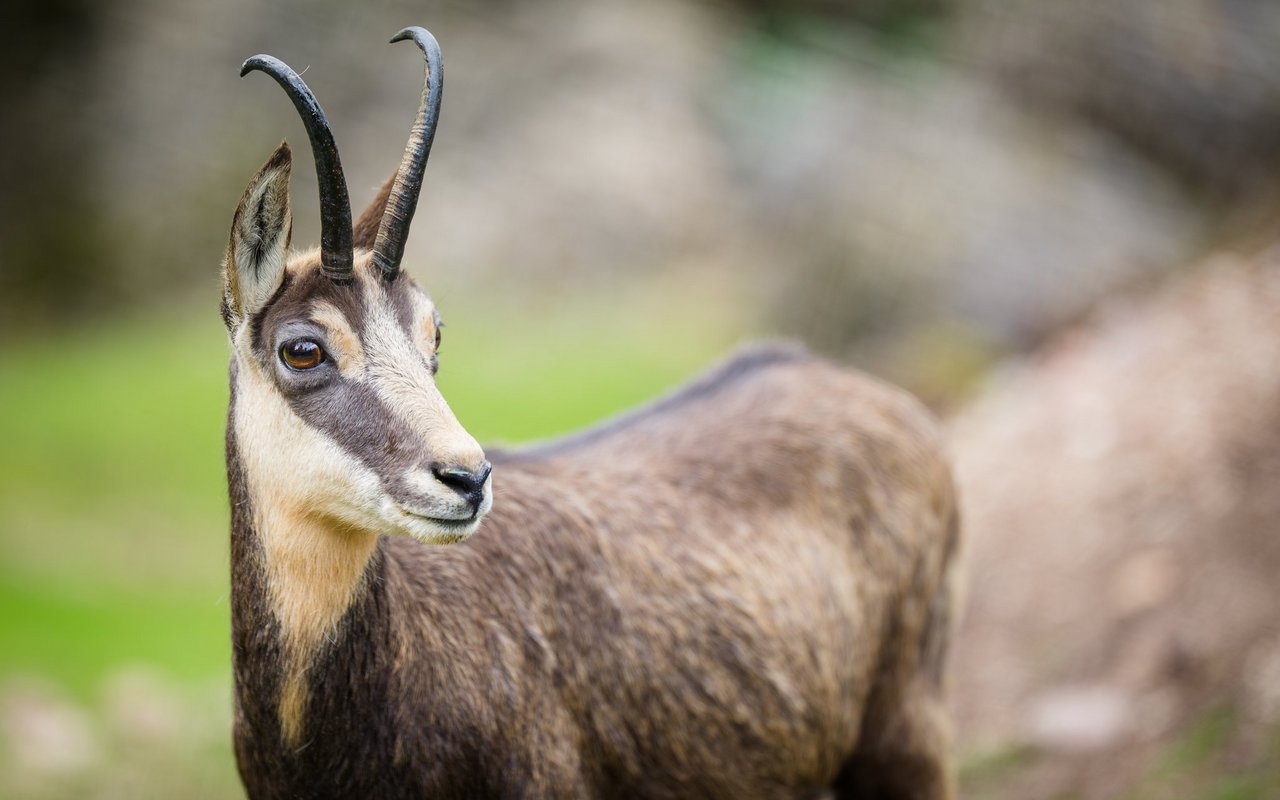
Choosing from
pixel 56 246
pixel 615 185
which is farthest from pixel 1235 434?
pixel 56 246

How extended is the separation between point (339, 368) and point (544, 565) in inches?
46.2

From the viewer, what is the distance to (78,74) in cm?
1562

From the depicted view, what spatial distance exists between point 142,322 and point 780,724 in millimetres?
12141

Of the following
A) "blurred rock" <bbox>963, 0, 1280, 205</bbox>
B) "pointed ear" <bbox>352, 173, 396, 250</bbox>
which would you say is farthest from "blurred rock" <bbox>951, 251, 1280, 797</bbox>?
"pointed ear" <bbox>352, 173, 396, 250</bbox>

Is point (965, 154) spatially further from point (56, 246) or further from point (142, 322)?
point (56, 246)

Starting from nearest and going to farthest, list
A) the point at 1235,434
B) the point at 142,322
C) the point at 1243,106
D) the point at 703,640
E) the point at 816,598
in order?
the point at 703,640, the point at 816,598, the point at 1235,434, the point at 1243,106, the point at 142,322

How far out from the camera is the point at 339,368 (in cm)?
392

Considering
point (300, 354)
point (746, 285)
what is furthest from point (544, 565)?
point (746, 285)

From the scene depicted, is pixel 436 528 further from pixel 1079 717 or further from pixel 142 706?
pixel 142 706

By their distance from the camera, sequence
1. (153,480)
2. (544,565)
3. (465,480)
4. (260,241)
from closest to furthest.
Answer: (465,480)
(260,241)
(544,565)
(153,480)

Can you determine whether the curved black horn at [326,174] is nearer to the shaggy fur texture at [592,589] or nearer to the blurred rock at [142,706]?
the shaggy fur texture at [592,589]

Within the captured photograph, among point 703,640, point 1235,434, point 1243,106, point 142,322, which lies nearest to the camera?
point 703,640

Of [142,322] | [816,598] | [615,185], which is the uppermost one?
[615,185]

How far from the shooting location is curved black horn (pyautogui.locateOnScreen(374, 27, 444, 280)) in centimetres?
400
